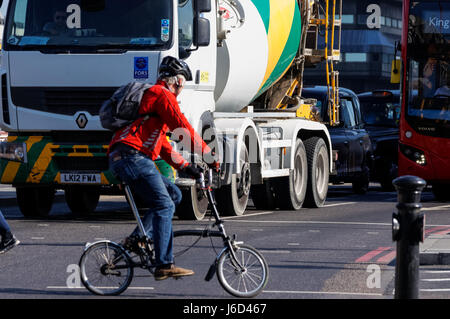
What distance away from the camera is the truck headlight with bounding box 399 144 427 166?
20.4 m

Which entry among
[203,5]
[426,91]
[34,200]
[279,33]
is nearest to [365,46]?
[426,91]

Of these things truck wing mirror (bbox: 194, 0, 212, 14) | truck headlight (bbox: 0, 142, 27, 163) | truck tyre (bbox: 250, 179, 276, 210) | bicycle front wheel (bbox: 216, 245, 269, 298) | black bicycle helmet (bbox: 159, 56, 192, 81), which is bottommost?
truck tyre (bbox: 250, 179, 276, 210)

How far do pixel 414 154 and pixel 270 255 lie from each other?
9.99 metres

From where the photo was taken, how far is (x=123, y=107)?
831cm

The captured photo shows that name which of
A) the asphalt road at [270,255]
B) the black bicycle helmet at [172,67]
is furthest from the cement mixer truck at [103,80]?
the black bicycle helmet at [172,67]

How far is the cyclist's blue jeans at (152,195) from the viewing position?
8172mm

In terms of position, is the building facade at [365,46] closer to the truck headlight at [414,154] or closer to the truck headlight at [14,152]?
the truck headlight at [414,154]

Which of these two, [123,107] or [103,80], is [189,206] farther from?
[123,107]

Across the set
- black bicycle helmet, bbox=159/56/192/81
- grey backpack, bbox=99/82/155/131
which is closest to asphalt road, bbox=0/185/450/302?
grey backpack, bbox=99/82/155/131

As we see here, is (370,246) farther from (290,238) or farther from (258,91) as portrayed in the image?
(258,91)

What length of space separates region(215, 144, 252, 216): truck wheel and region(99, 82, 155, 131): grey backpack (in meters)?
6.83

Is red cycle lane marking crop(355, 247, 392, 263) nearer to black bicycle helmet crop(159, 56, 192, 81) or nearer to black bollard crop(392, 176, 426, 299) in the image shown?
black bicycle helmet crop(159, 56, 192, 81)
